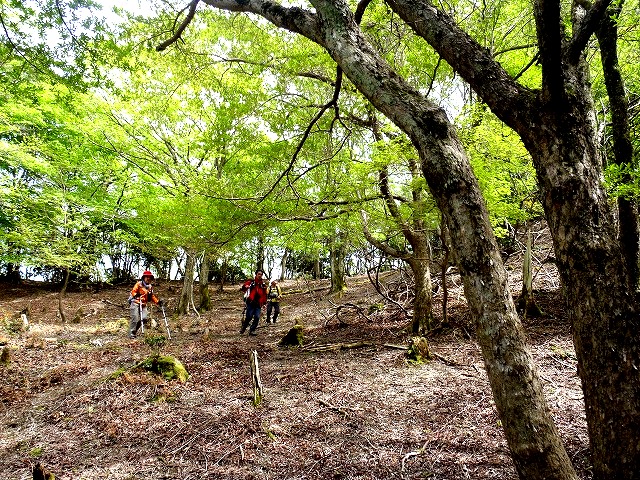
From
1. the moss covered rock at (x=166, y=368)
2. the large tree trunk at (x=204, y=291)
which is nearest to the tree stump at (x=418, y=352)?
the moss covered rock at (x=166, y=368)

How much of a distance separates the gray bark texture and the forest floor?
1502 mm

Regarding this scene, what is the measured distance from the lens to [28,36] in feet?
18.8

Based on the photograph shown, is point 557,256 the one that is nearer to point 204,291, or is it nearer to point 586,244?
point 586,244

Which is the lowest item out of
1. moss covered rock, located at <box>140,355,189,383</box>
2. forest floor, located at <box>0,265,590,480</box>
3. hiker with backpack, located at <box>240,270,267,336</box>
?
forest floor, located at <box>0,265,590,480</box>

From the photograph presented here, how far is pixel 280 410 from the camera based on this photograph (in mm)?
5156

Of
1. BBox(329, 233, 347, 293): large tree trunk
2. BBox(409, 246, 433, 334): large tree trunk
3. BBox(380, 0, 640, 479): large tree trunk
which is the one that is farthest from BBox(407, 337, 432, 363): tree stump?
BBox(329, 233, 347, 293): large tree trunk

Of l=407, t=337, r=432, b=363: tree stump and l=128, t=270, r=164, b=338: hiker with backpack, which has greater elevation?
l=128, t=270, r=164, b=338: hiker with backpack

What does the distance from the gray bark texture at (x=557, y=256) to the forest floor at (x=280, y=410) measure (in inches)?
59.1

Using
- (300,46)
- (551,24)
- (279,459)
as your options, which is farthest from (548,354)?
(300,46)

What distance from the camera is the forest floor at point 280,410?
3.77 metres

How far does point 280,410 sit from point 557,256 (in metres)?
4.34

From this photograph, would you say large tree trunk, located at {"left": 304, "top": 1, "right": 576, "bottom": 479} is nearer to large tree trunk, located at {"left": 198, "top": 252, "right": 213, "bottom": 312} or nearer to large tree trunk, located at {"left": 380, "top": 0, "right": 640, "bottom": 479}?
large tree trunk, located at {"left": 380, "top": 0, "right": 640, "bottom": 479}

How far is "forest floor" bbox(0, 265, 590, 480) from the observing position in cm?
377

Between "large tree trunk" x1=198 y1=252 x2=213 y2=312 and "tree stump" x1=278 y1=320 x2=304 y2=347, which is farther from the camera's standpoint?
"large tree trunk" x1=198 y1=252 x2=213 y2=312
